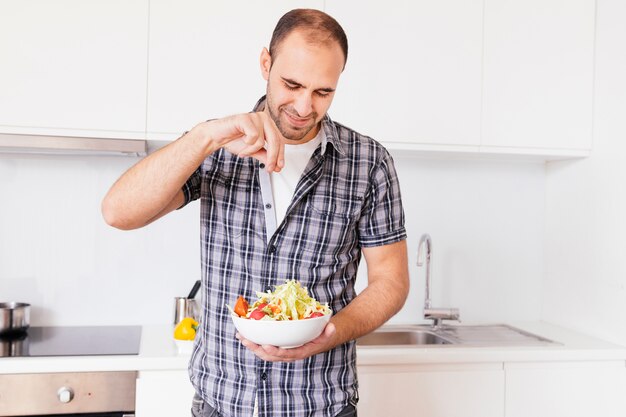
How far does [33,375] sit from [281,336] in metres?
1.05

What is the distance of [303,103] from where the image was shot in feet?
4.30

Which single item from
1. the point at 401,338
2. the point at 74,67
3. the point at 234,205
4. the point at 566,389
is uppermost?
the point at 74,67

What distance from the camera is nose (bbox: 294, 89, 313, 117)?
1.31 meters

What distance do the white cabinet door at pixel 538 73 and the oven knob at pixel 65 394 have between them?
1575 mm

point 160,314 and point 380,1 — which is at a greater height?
point 380,1

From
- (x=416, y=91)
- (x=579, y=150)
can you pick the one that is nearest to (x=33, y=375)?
(x=416, y=91)

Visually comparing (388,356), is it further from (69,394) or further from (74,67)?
(74,67)

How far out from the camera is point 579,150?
2.41m

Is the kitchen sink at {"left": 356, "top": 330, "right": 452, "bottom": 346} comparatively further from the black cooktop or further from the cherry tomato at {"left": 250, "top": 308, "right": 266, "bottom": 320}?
the cherry tomato at {"left": 250, "top": 308, "right": 266, "bottom": 320}

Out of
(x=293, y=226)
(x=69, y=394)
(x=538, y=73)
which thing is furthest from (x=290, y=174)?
(x=538, y=73)

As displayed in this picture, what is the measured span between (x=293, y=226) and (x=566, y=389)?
4.30 feet

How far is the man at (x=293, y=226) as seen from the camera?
132 centimetres

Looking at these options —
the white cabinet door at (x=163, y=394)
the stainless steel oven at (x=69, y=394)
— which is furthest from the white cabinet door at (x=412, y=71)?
the stainless steel oven at (x=69, y=394)

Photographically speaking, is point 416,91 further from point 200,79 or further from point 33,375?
point 33,375
